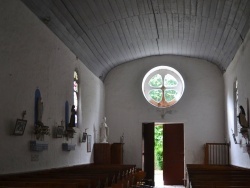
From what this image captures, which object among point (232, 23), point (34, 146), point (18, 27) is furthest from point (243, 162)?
point (18, 27)

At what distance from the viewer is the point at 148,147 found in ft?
54.7

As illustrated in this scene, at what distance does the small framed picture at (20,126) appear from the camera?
7.80 meters

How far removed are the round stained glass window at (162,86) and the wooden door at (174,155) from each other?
42.1 inches

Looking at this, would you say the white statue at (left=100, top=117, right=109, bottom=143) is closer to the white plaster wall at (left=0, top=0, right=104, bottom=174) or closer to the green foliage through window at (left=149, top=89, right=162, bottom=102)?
the green foliage through window at (left=149, top=89, right=162, bottom=102)

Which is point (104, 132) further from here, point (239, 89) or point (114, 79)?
point (239, 89)

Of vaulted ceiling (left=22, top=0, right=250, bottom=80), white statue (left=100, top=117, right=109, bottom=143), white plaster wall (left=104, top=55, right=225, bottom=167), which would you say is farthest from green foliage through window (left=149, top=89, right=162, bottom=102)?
white statue (left=100, top=117, right=109, bottom=143)

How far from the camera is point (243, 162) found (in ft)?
38.8

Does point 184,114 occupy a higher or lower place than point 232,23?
lower

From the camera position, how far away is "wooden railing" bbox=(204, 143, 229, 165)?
15.6 m

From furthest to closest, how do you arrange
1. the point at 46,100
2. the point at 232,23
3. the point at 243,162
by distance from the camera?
the point at 243,162, the point at 232,23, the point at 46,100

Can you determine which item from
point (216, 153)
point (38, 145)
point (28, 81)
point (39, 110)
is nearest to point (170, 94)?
point (216, 153)

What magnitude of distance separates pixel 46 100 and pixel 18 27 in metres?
2.19

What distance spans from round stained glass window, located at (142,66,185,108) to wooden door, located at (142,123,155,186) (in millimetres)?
984

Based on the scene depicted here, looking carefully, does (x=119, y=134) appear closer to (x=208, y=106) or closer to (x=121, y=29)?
(x=208, y=106)
